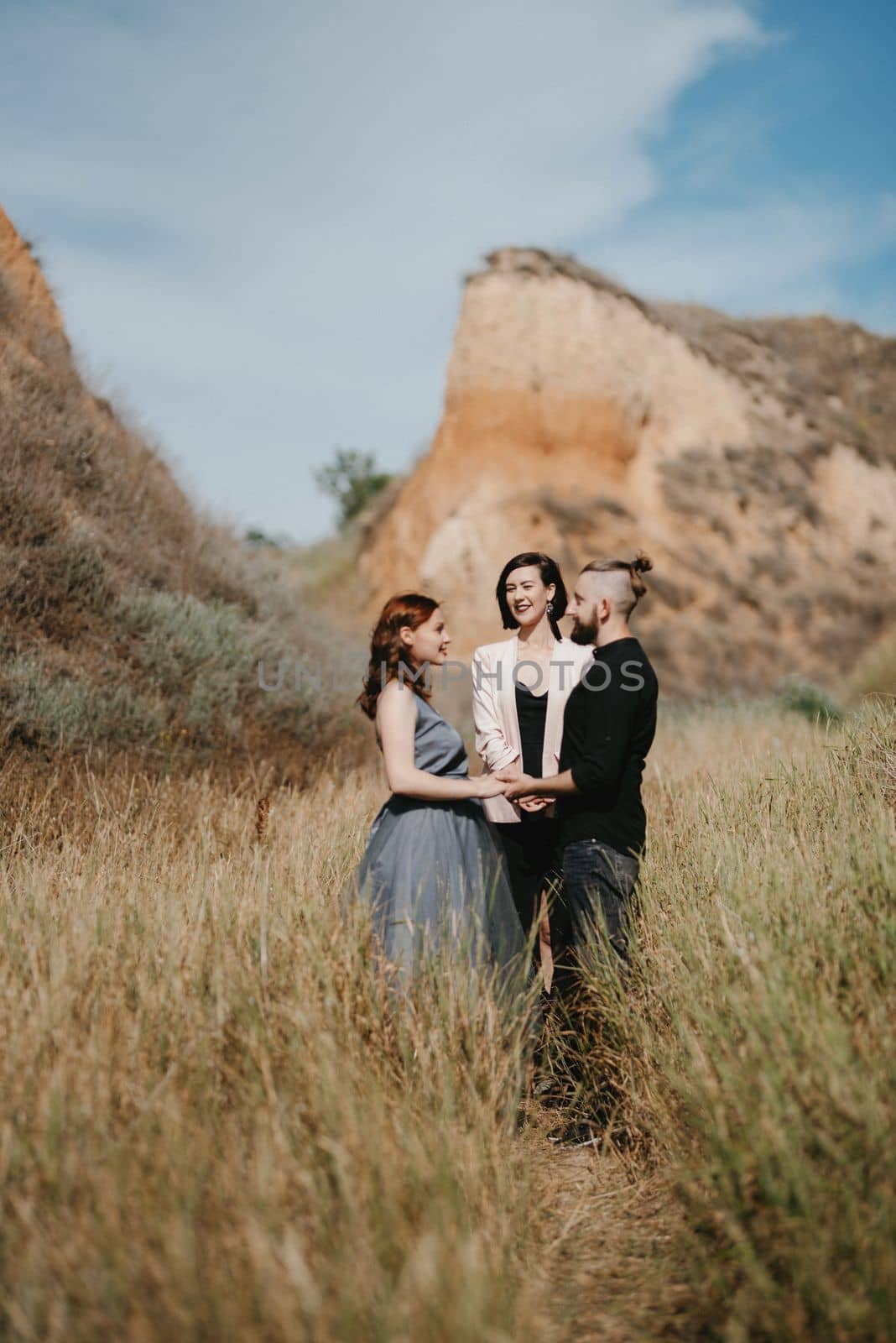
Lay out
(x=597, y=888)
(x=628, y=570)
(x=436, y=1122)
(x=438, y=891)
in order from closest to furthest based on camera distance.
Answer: (x=436, y=1122) < (x=438, y=891) < (x=597, y=888) < (x=628, y=570)

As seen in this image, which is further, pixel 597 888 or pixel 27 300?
pixel 27 300

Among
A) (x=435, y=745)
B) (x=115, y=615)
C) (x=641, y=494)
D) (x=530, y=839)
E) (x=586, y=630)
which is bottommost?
(x=530, y=839)

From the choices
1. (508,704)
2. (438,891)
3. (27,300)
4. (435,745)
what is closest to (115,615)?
(508,704)

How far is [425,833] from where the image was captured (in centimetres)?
335

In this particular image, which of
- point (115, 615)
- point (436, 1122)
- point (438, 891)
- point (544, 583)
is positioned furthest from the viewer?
point (115, 615)

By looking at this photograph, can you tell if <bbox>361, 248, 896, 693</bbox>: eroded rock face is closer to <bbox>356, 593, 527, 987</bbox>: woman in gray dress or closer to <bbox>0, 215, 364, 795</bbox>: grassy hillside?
<bbox>0, 215, 364, 795</bbox>: grassy hillside

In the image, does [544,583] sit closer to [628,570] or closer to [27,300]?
[628,570]

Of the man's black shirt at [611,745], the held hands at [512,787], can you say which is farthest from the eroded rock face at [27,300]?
the man's black shirt at [611,745]

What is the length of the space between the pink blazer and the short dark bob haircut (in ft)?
0.43

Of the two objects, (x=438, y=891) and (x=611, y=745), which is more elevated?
(x=611, y=745)

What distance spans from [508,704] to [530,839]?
615 millimetres

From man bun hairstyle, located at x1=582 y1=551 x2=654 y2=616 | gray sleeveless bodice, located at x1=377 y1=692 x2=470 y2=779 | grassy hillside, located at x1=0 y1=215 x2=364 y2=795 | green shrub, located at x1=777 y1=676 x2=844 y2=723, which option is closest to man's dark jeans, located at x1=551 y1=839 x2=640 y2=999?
gray sleeveless bodice, located at x1=377 y1=692 x2=470 y2=779

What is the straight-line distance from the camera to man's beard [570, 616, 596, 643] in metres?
3.62

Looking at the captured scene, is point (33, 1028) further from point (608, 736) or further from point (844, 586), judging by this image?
point (844, 586)
